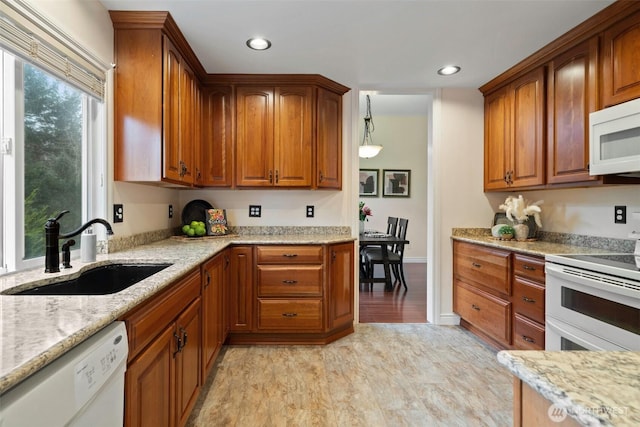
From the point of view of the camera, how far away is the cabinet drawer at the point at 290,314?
2688mm

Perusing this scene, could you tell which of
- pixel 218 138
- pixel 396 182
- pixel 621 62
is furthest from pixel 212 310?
pixel 396 182

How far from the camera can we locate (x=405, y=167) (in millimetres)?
6625

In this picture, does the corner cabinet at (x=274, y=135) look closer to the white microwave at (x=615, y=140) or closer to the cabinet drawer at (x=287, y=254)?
the cabinet drawer at (x=287, y=254)

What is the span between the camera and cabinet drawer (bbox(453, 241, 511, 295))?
2.52 metres

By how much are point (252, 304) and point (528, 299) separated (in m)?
2.07

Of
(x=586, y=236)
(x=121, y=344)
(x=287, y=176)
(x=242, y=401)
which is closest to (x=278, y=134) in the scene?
(x=287, y=176)

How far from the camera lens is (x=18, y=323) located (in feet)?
2.73

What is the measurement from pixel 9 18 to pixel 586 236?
3637 mm

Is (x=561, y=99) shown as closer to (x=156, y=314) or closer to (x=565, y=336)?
(x=565, y=336)

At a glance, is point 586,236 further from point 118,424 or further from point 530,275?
point 118,424

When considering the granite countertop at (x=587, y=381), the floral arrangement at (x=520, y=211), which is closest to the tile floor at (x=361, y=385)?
the floral arrangement at (x=520, y=211)

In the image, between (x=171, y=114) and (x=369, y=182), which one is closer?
(x=171, y=114)

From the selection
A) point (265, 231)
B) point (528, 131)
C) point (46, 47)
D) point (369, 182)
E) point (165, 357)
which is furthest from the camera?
point (369, 182)

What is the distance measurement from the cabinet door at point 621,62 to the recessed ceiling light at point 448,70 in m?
1.00
